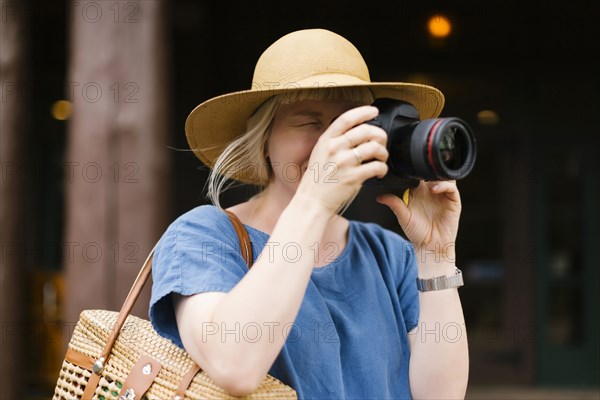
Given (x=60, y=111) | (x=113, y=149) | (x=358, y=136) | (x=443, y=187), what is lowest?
(x=60, y=111)

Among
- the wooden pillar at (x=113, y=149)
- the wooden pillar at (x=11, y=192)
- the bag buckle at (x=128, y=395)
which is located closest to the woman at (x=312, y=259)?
the bag buckle at (x=128, y=395)

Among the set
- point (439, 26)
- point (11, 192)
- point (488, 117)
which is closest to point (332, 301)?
point (11, 192)

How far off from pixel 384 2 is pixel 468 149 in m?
3.75

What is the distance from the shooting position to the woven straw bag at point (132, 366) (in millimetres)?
1101

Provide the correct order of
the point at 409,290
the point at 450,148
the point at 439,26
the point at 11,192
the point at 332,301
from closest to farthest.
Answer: the point at 450,148 → the point at 332,301 → the point at 409,290 → the point at 11,192 → the point at 439,26

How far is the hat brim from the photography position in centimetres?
126

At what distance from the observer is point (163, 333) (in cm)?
119

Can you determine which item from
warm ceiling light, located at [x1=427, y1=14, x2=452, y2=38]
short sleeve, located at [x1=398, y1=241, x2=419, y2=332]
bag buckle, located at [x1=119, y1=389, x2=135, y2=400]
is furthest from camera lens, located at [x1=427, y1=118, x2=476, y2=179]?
warm ceiling light, located at [x1=427, y1=14, x2=452, y2=38]

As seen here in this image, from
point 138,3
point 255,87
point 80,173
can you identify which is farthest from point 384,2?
point 255,87

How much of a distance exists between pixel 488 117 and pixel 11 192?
3.85 metres

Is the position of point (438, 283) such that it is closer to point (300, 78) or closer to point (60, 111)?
point (300, 78)

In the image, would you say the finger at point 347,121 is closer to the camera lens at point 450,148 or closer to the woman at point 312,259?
the woman at point 312,259

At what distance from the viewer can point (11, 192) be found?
296 cm

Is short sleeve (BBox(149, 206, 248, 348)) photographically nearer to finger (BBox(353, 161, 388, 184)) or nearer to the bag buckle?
the bag buckle
